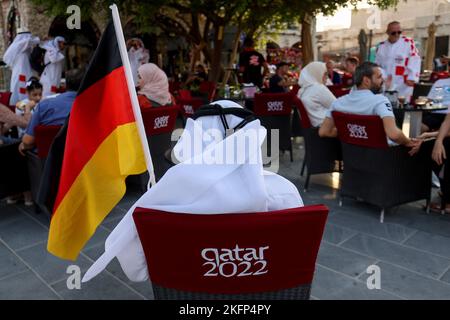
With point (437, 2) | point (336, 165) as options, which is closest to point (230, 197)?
point (336, 165)

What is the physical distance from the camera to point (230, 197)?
1240mm

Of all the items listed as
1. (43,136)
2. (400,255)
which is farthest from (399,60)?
(43,136)

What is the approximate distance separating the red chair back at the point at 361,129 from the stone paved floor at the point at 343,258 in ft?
2.33

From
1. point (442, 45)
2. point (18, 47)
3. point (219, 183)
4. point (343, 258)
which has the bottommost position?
point (343, 258)

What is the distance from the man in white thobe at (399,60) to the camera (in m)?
6.39

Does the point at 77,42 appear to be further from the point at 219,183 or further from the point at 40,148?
the point at 219,183

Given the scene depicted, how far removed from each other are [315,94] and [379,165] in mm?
1446

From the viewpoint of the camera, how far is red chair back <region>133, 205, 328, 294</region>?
1.27 metres

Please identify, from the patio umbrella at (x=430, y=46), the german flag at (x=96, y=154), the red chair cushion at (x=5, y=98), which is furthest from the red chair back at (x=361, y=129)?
the patio umbrella at (x=430, y=46)

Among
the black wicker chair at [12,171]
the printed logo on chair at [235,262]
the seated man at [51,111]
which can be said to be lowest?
the black wicker chair at [12,171]

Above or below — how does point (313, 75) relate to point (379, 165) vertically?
above

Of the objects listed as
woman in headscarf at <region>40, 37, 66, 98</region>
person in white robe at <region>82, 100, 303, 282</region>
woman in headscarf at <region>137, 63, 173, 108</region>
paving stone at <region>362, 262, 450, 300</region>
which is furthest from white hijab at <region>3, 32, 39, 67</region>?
person in white robe at <region>82, 100, 303, 282</region>

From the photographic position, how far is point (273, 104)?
578 centimetres

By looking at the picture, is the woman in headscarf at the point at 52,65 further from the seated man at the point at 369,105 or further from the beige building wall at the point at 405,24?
the beige building wall at the point at 405,24
